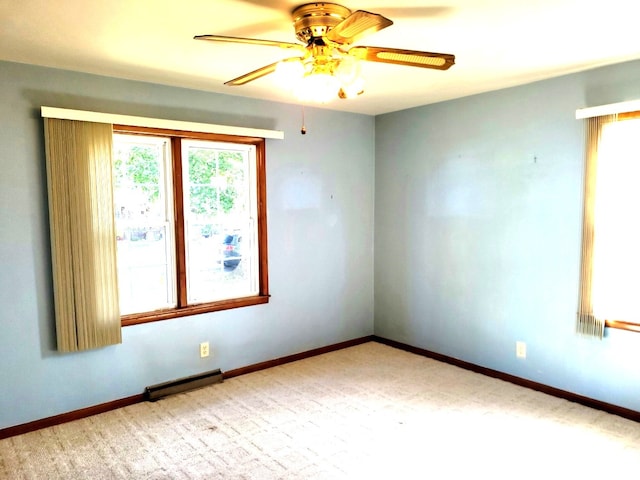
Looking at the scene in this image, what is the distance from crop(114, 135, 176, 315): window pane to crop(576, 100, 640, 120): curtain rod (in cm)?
299

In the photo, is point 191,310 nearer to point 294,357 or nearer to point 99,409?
point 99,409

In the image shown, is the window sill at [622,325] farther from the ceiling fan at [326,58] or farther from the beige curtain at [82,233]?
the beige curtain at [82,233]

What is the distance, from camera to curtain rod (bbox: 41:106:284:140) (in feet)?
9.41

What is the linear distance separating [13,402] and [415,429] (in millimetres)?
2583

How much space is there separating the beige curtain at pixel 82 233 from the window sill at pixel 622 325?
341 centimetres

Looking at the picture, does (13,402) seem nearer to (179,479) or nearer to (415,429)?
(179,479)

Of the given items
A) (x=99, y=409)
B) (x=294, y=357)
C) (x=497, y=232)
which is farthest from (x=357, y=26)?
(x=294, y=357)

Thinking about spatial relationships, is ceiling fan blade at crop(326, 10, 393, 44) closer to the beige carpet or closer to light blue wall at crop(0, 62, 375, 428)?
light blue wall at crop(0, 62, 375, 428)

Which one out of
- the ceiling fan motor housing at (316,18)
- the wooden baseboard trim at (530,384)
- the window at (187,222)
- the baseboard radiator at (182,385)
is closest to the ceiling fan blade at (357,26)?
the ceiling fan motor housing at (316,18)

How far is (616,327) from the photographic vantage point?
303 cm

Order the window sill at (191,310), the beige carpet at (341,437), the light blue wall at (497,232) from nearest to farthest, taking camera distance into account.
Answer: the beige carpet at (341,437) < the light blue wall at (497,232) < the window sill at (191,310)

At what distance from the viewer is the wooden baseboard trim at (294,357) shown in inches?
151

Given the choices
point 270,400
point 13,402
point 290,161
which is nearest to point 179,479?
point 270,400

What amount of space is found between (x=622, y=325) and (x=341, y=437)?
79.2 inches
